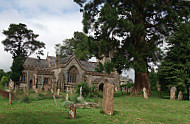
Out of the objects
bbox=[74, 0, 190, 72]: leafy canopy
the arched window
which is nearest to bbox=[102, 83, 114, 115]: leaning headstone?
bbox=[74, 0, 190, 72]: leafy canopy

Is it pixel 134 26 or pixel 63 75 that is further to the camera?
pixel 63 75

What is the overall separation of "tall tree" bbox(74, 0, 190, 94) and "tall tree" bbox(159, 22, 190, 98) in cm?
157

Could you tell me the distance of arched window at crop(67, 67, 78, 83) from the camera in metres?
42.4

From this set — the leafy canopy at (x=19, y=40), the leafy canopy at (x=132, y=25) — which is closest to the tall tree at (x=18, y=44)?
the leafy canopy at (x=19, y=40)

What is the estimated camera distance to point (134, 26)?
70.1 feet

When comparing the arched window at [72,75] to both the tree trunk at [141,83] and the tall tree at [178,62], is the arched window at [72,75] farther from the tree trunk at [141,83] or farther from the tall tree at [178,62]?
the tall tree at [178,62]

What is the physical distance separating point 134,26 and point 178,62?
632 cm

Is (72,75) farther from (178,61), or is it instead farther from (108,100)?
(108,100)

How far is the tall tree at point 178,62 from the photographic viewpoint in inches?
786

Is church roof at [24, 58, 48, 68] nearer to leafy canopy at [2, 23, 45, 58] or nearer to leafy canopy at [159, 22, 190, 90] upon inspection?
leafy canopy at [2, 23, 45, 58]

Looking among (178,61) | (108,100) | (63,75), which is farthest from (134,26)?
(63,75)

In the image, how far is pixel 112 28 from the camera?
21.8 metres

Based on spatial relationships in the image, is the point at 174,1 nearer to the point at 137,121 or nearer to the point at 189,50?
the point at 189,50

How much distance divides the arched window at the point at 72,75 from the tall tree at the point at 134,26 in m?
19.8
